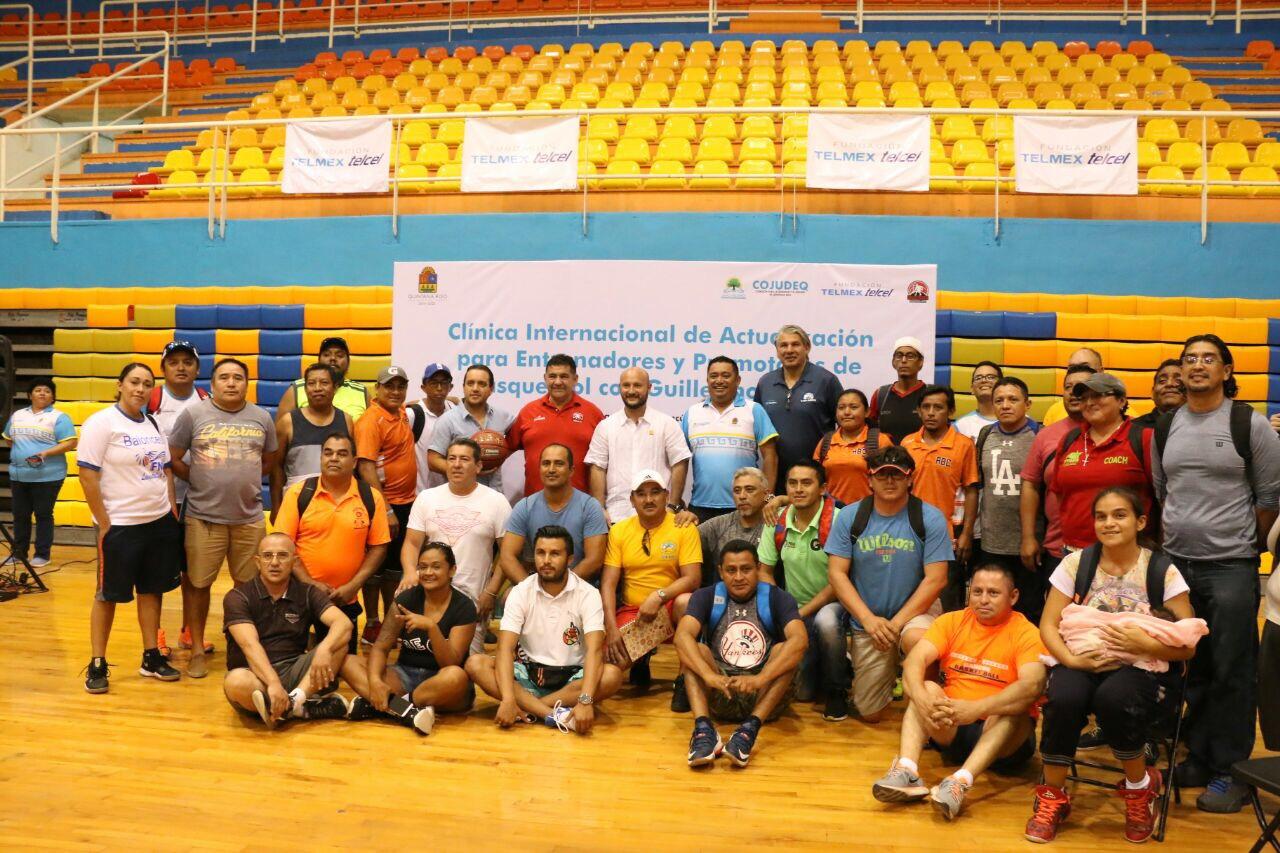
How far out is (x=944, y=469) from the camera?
5848 mm

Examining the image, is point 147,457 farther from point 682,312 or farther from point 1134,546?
point 1134,546

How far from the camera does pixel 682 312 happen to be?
755cm

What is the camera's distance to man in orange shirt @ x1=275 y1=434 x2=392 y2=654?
5.77 metres

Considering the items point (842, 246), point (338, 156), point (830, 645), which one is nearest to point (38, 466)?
point (338, 156)

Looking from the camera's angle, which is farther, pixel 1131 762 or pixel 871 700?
pixel 871 700

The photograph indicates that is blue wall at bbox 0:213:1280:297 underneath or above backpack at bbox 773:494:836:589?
above

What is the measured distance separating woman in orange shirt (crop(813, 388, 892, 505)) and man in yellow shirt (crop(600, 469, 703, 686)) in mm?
889

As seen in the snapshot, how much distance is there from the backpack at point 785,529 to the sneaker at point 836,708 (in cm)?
65

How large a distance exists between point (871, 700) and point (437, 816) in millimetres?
2370

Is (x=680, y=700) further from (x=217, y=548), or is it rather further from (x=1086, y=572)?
(x=217, y=548)

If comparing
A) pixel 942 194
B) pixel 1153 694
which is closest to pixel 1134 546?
pixel 1153 694

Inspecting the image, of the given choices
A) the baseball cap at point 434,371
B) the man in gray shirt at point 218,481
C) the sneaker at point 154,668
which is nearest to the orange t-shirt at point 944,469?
the baseball cap at point 434,371

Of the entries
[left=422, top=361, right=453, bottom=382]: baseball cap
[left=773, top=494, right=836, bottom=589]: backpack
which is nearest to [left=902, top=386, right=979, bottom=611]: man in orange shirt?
[left=773, top=494, right=836, bottom=589]: backpack

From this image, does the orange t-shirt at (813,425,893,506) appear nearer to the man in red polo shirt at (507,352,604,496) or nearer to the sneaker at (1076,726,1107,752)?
the man in red polo shirt at (507,352,604,496)
